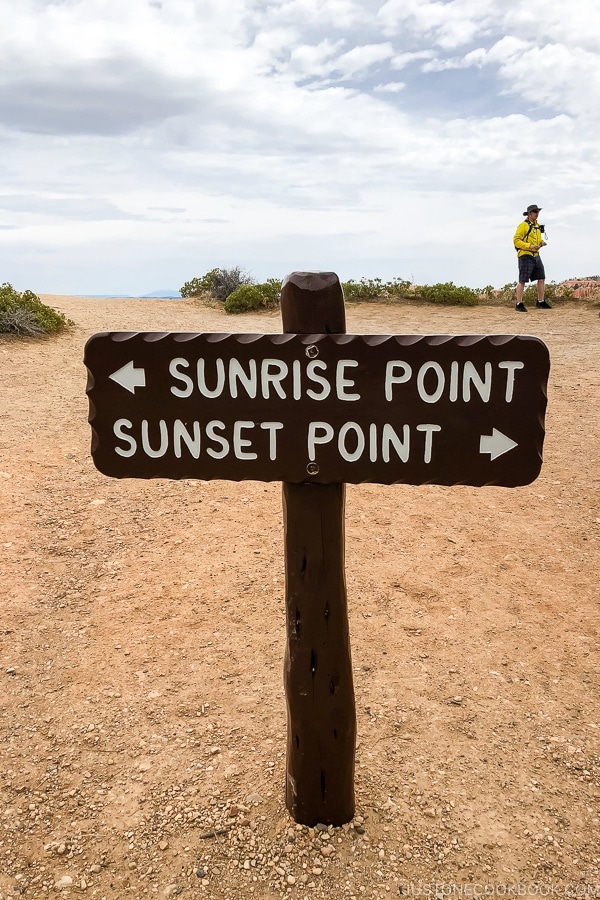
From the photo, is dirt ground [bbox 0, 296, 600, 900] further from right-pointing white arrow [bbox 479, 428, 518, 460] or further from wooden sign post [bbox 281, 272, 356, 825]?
right-pointing white arrow [bbox 479, 428, 518, 460]

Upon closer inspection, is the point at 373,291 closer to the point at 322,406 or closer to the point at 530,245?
the point at 530,245

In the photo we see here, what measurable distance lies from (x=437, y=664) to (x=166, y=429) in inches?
78.4

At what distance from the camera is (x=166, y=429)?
188cm

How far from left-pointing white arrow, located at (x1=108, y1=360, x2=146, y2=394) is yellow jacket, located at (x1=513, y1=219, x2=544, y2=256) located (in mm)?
10321

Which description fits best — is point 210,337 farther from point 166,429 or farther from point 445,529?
point 445,529

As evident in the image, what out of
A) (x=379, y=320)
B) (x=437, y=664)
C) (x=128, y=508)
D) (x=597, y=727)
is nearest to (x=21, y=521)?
(x=128, y=508)

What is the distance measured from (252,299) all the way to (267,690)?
10739mm

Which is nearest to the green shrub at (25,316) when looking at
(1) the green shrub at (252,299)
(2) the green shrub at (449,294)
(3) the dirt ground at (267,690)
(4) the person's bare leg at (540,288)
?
(1) the green shrub at (252,299)

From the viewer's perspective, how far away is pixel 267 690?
9.91ft

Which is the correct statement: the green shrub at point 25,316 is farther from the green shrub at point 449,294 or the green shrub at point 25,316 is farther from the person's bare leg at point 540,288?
the person's bare leg at point 540,288

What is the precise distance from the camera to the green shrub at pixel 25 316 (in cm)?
912

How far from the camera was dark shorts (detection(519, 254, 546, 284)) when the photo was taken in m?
11.0

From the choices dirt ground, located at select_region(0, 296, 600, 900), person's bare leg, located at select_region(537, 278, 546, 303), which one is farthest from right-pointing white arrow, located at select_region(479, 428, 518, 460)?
person's bare leg, located at select_region(537, 278, 546, 303)

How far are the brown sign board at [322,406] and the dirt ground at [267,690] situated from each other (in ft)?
4.20
